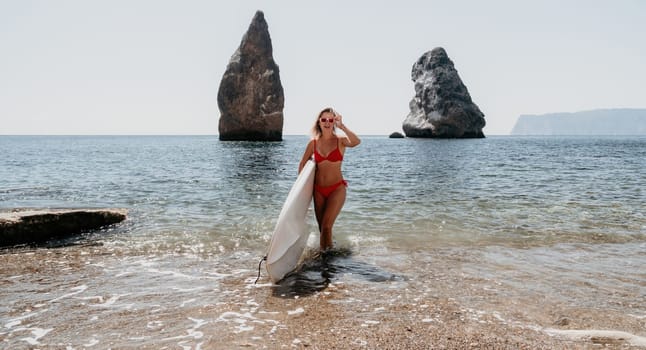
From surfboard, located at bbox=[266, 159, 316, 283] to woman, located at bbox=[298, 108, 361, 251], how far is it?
15 centimetres

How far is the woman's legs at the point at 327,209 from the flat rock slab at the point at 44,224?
4802 mm

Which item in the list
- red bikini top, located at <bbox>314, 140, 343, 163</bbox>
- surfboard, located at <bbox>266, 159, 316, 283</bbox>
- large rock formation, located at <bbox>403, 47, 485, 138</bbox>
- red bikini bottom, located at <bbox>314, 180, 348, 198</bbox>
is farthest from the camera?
large rock formation, located at <bbox>403, 47, 485, 138</bbox>

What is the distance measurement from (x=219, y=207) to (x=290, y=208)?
597 centimetres

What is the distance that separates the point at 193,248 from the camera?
735cm

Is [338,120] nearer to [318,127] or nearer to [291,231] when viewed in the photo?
[318,127]

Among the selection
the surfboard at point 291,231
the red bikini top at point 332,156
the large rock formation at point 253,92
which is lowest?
the surfboard at point 291,231

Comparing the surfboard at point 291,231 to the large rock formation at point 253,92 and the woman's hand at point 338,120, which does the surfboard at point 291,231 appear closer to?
the woman's hand at point 338,120

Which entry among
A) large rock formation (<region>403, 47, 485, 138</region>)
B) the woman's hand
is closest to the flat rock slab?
the woman's hand

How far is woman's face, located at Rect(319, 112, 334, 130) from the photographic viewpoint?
6.71 meters

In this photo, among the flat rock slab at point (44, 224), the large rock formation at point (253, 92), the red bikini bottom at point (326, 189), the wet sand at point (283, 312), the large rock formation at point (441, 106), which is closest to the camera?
the wet sand at point (283, 312)

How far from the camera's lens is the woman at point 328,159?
6805mm

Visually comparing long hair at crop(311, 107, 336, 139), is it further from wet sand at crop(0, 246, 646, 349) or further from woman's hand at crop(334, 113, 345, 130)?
wet sand at crop(0, 246, 646, 349)

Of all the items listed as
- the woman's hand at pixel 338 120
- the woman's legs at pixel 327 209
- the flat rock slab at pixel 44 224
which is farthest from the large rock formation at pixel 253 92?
the woman's hand at pixel 338 120

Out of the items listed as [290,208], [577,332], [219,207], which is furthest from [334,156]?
[219,207]
